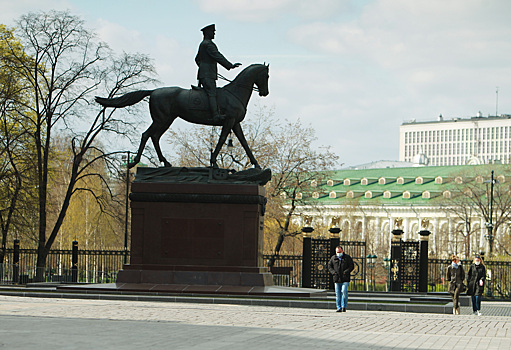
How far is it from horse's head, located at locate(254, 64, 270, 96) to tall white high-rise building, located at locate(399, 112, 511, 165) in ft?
497

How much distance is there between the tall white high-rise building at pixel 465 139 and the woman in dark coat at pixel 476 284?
149168mm

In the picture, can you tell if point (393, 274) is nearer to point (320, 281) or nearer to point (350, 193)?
point (320, 281)

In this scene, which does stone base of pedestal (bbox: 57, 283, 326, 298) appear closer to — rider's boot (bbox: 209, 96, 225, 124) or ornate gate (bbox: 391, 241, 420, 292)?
rider's boot (bbox: 209, 96, 225, 124)

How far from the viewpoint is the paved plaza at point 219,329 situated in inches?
440

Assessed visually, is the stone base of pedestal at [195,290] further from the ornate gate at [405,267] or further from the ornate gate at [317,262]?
the ornate gate at [405,267]

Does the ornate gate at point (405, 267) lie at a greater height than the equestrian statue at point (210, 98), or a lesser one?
lesser

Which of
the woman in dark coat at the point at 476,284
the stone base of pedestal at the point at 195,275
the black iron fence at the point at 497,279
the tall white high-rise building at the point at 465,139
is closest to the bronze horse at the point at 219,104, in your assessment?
the stone base of pedestal at the point at 195,275

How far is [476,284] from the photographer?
77.9ft

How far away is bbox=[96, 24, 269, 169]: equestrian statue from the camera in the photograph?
902 inches

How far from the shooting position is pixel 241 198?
72.4 ft

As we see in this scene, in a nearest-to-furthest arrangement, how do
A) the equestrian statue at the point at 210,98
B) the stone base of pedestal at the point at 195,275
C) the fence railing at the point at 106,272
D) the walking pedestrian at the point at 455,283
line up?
the stone base of pedestal at the point at 195,275
the walking pedestrian at the point at 455,283
the equestrian statue at the point at 210,98
the fence railing at the point at 106,272

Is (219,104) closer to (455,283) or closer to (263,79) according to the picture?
(263,79)

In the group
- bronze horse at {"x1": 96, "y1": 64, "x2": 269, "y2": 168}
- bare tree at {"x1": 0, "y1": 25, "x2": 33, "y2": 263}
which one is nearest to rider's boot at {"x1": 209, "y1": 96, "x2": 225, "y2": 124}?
bronze horse at {"x1": 96, "y1": 64, "x2": 269, "y2": 168}

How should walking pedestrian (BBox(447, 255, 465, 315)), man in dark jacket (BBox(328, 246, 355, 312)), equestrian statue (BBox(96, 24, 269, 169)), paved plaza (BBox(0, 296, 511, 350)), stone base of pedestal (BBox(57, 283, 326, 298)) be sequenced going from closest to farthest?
paved plaza (BBox(0, 296, 511, 350))
man in dark jacket (BBox(328, 246, 355, 312))
stone base of pedestal (BBox(57, 283, 326, 298))
walking pedestrian (BBox(447, 255, 465, 315))
equestrian statue (BBox(96, 24, 269, 169))
